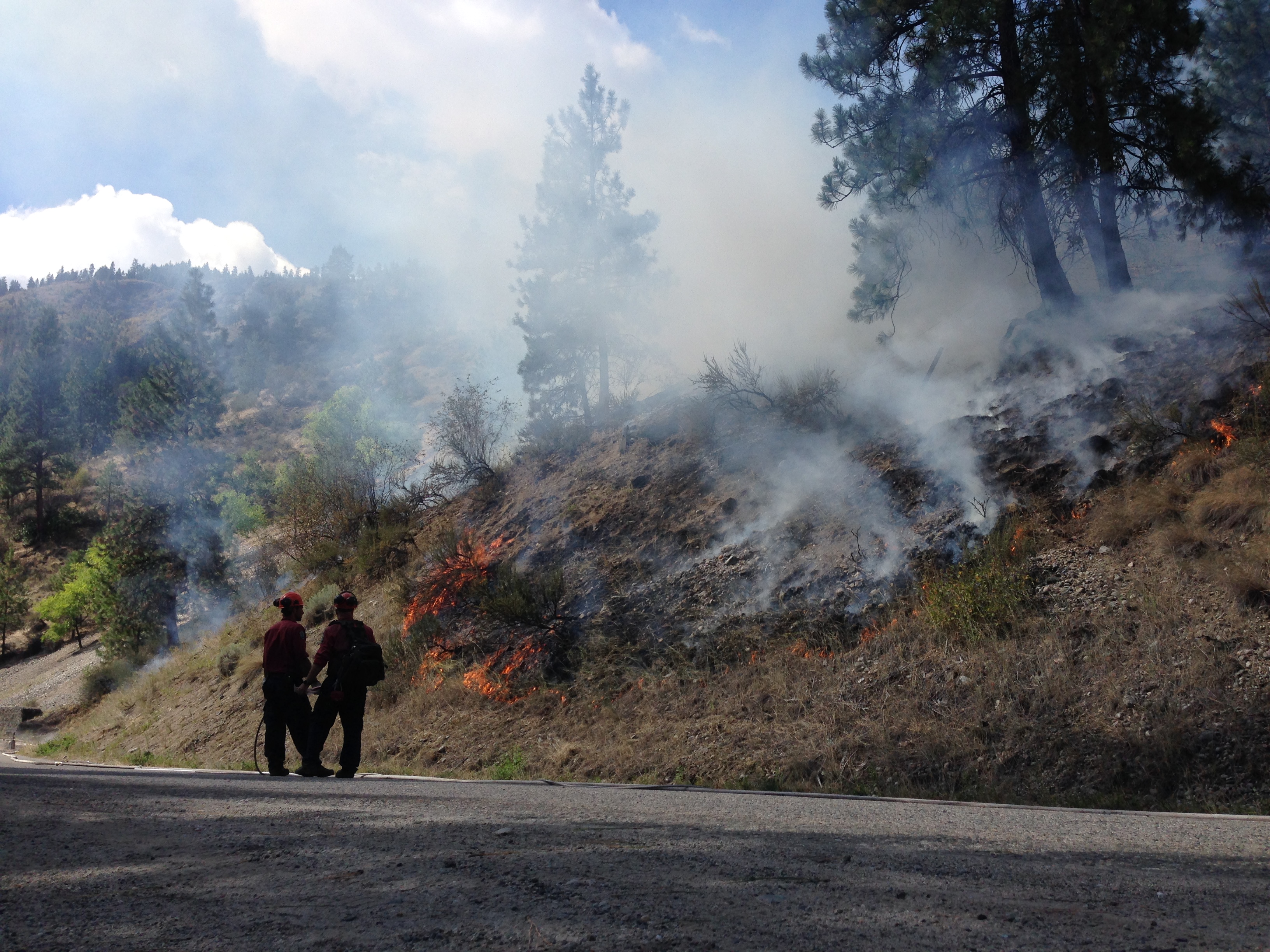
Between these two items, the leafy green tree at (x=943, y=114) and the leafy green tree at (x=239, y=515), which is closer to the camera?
the leafy green tree at (x=943, y=114)

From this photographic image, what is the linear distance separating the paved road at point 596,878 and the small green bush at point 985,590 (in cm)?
350

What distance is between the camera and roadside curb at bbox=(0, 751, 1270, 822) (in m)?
5.43

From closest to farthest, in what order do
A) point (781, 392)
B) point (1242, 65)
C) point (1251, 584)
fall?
point (1251, 584) < point (781, 392) < point (1242, 65)

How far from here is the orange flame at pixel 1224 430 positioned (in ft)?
31.4

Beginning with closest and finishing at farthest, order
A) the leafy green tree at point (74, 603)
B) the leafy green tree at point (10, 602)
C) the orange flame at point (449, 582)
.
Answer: the orange flame at point (449, 582)
the leafy green tree at point (74, 603)
the leafy green tree at point (10, 602)

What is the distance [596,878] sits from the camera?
3.05 metres

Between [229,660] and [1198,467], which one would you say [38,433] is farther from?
[1198,467]

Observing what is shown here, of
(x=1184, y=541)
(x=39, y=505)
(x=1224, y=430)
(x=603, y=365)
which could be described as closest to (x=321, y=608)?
(x=603, y=365)

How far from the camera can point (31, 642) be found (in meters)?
35.1

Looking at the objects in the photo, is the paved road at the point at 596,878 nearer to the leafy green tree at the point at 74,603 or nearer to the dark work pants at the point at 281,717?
the dark work pants at the point at 281,717

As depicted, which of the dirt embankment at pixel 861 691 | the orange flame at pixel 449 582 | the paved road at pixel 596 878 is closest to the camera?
the paved road at pixel 596 878

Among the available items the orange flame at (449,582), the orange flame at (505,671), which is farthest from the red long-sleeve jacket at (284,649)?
the orange flame at (449,582)

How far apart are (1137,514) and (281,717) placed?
941 cm

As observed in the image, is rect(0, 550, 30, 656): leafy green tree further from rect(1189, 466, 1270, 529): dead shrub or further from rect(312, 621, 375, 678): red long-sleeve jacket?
rect(1189, 466, 1270, 529): dead shrub
